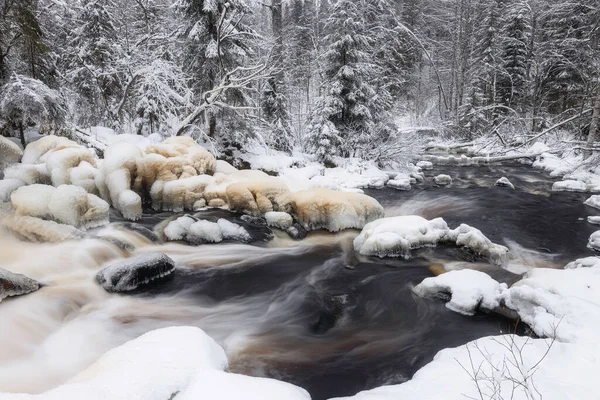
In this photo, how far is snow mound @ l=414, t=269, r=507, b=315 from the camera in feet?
15.9

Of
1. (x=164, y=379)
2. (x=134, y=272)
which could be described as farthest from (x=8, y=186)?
(x=164, y=379)

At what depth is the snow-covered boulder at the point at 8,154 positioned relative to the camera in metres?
7.38

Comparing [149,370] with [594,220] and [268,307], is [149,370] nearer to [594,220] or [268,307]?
[268,307]

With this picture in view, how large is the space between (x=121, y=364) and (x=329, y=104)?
1338 centimetres

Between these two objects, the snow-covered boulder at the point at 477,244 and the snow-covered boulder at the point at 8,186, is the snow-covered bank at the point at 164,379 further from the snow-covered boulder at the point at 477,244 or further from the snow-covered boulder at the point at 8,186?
the snow-covered boulder at the point at 8,186

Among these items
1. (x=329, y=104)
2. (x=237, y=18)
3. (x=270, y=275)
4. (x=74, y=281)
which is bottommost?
(x=270, y=275)

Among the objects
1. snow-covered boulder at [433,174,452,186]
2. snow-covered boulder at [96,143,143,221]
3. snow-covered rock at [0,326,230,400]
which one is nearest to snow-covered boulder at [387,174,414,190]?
snow-covered boulder at [433,174,452,186]

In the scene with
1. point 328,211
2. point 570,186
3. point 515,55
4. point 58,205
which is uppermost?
point 515,55

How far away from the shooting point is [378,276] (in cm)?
636

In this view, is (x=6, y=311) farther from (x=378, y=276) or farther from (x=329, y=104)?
(x=329, y=104)

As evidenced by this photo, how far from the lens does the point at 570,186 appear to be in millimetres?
12062

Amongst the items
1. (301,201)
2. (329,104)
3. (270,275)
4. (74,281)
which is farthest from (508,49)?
(74,281)

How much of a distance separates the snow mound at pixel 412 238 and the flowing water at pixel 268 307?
233 mm

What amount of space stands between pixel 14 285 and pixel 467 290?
6.01 m
